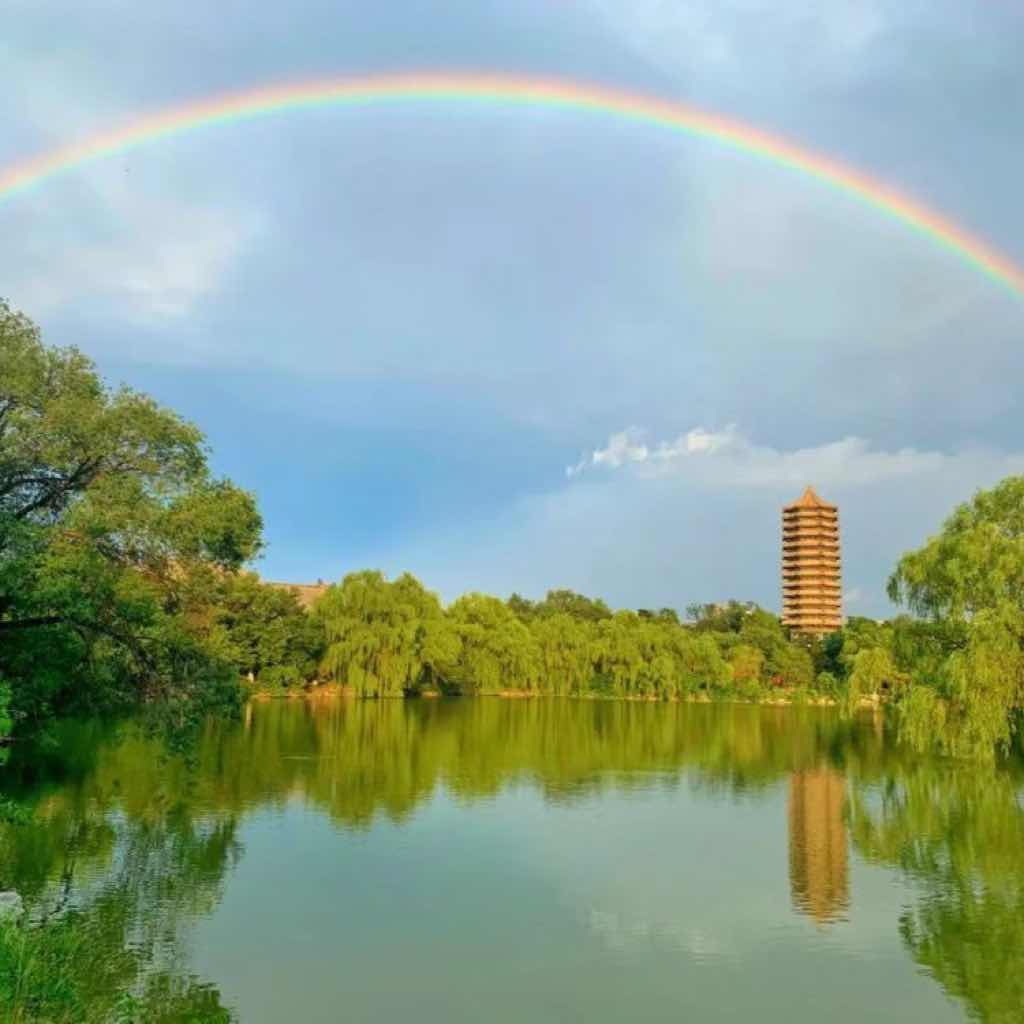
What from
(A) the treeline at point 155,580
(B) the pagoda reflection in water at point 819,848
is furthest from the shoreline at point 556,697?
(B) the pagoda reflection in water at point 819,848

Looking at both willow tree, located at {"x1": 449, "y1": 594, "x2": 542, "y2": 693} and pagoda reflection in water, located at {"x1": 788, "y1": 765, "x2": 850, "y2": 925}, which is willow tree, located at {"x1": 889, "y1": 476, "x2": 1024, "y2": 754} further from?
willow tree, located at {"x1": 449, "y1": 594, "x2": 542, "y2": 693}

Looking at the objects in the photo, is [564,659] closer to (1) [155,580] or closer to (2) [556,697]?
(2) [556,697]

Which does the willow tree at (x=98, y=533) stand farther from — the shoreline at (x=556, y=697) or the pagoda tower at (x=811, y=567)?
the pagoda tower at (x=811, y=567)

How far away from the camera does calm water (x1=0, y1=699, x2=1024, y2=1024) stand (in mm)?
8305

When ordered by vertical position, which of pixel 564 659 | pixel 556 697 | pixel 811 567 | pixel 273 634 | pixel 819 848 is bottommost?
pixel 819 848

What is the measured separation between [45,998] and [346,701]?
37.6m

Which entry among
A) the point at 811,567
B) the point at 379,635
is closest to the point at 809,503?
the point at 811,567

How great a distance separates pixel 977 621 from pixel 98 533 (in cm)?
1708

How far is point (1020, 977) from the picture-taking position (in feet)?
28.8

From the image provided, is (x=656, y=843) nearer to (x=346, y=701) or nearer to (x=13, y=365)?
(x=13, y=365)

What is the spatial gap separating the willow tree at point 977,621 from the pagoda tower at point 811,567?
71.4 m

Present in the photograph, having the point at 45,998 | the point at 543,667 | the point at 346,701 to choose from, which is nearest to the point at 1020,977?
the point at 45,998

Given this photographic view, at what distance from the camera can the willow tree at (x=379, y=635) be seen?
44375mm

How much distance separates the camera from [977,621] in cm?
2014
